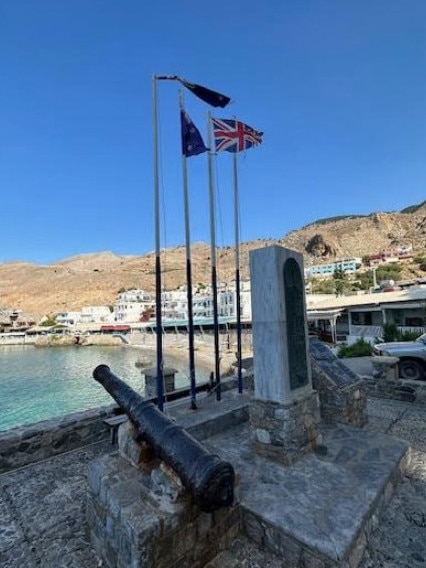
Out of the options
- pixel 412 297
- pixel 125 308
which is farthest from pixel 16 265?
pixel 412 297

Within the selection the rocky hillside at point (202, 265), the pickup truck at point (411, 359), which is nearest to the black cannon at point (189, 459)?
the pickup truck at point (411, 359)

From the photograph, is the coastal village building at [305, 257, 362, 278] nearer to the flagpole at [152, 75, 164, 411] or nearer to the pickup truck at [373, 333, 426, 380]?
the pickup truck at [373, 333, 426, 380]

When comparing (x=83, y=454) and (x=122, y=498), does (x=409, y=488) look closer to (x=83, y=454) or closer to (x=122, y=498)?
(x=122, y=498)

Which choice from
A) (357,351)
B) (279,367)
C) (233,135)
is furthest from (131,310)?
(279,367)

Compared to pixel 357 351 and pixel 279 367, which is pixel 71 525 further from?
pixel 357 351

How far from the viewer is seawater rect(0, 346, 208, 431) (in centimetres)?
1655

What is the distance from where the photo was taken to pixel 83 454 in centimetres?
478

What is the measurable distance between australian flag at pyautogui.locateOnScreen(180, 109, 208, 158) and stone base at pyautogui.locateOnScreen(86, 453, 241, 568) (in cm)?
498

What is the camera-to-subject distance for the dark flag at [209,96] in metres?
5.84

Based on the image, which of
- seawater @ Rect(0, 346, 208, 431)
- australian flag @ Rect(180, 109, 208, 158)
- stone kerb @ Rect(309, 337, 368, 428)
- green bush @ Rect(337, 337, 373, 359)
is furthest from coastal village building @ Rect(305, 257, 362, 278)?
australian flag @ Rect(180, 109, 208, 158)

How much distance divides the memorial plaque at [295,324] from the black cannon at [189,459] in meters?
1.90

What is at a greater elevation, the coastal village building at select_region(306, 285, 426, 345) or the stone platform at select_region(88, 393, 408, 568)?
the coastal village building at select_region(306, 285, 426, 345)

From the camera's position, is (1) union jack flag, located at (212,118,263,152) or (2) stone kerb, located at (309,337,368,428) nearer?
(2) stone kerb, located at (309,337,368,428)

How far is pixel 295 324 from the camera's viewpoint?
4.20m
